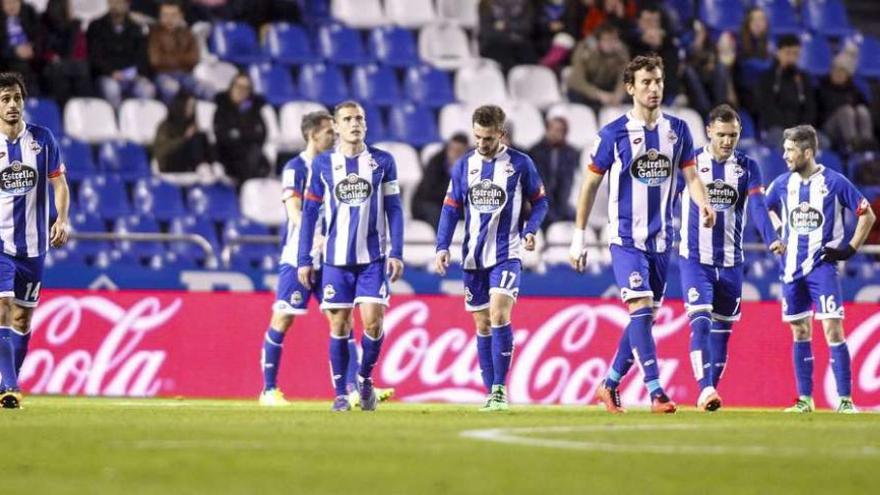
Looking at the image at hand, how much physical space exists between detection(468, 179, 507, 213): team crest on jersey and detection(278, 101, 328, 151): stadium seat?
24.5 ft

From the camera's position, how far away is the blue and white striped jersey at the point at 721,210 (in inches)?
492

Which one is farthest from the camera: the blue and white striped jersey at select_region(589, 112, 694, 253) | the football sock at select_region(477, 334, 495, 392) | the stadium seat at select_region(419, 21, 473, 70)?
the stadium seat at select_region(419, 21, 473, 70)

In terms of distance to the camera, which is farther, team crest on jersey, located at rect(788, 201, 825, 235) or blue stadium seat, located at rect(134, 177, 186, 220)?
blue stadium seat, located at rect(134, 177, 186, 220)

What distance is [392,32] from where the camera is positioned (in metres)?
20.9

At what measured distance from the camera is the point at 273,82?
20.0m

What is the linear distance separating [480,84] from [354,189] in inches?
343

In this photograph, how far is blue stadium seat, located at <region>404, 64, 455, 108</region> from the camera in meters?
20.3

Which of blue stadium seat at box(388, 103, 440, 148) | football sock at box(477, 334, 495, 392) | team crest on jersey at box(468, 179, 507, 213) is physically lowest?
football sock at box(477, 334, 495, 392)

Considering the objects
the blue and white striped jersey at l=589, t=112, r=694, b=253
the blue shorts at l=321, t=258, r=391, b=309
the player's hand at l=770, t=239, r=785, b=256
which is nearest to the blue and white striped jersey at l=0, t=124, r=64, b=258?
the blue shorts at l=321, t=258, r=391, b=309

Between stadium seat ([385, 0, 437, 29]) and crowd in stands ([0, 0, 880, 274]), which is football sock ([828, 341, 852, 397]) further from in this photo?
stadium seat ([385, 0, 437, 29])

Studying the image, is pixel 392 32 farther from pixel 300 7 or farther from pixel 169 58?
pixel 169 58

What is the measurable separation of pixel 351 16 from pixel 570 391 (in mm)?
7126

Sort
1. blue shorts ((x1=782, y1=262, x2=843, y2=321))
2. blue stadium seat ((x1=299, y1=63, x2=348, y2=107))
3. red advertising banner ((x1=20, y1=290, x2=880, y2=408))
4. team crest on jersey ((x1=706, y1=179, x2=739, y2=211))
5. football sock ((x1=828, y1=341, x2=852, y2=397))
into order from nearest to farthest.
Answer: team crest on jersey ((x1=706, y1=179, x2=739, y2=211)), blue shorts ((x1=782, y1=262, x2=843, y2=321)), football sock ((x1=828, y1=341, x2=852, y2=397)), red advertising banner ((x1=20, y1=290, x2=880, y2=408)), blue stadium seat ((x1=299, y1=63, x2=348, y2=107))

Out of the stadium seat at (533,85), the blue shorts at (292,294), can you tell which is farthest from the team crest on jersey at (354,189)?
the stadium seat at (533,85)
